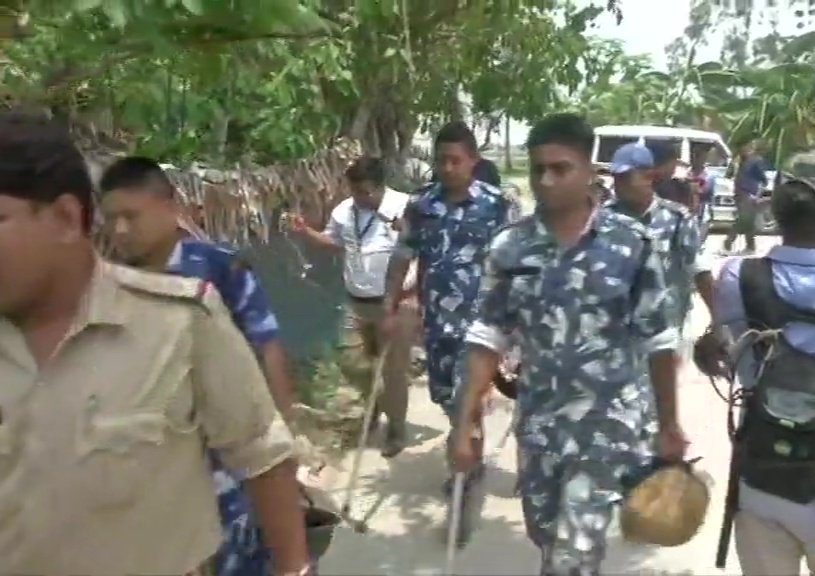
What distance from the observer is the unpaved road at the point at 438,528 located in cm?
504

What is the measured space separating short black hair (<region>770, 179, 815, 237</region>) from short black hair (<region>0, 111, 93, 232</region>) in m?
2.21

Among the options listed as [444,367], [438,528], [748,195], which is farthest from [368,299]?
[748,195]

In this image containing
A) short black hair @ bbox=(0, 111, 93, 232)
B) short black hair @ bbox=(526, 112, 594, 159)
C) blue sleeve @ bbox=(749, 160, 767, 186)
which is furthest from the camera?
blue sleeve @ bbox=(749, 160, 767, 186)

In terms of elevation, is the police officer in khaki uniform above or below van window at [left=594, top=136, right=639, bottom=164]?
above

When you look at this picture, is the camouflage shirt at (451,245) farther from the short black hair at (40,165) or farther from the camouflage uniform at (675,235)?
the short black hair at (40,165)

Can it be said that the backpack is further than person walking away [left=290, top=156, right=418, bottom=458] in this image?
No

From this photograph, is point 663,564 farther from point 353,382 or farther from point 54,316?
point 54,316

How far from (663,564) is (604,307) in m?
2.04

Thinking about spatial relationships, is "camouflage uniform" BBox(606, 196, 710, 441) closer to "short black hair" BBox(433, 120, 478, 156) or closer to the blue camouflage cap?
the blue camouflage cap

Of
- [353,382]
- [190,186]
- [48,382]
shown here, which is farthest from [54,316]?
[353,382]

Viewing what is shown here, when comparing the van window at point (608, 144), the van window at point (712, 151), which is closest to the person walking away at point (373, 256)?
the van window at point (608, 144)

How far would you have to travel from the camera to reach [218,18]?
117 inches

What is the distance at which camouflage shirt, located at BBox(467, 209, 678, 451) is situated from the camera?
11.2 ft

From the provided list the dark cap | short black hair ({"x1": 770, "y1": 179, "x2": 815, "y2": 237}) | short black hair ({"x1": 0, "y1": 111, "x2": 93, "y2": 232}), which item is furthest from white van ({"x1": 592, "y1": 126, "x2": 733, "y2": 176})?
short black hair ({"x1": 0, "y1": 111, "x2": 93, "y2": 232})
